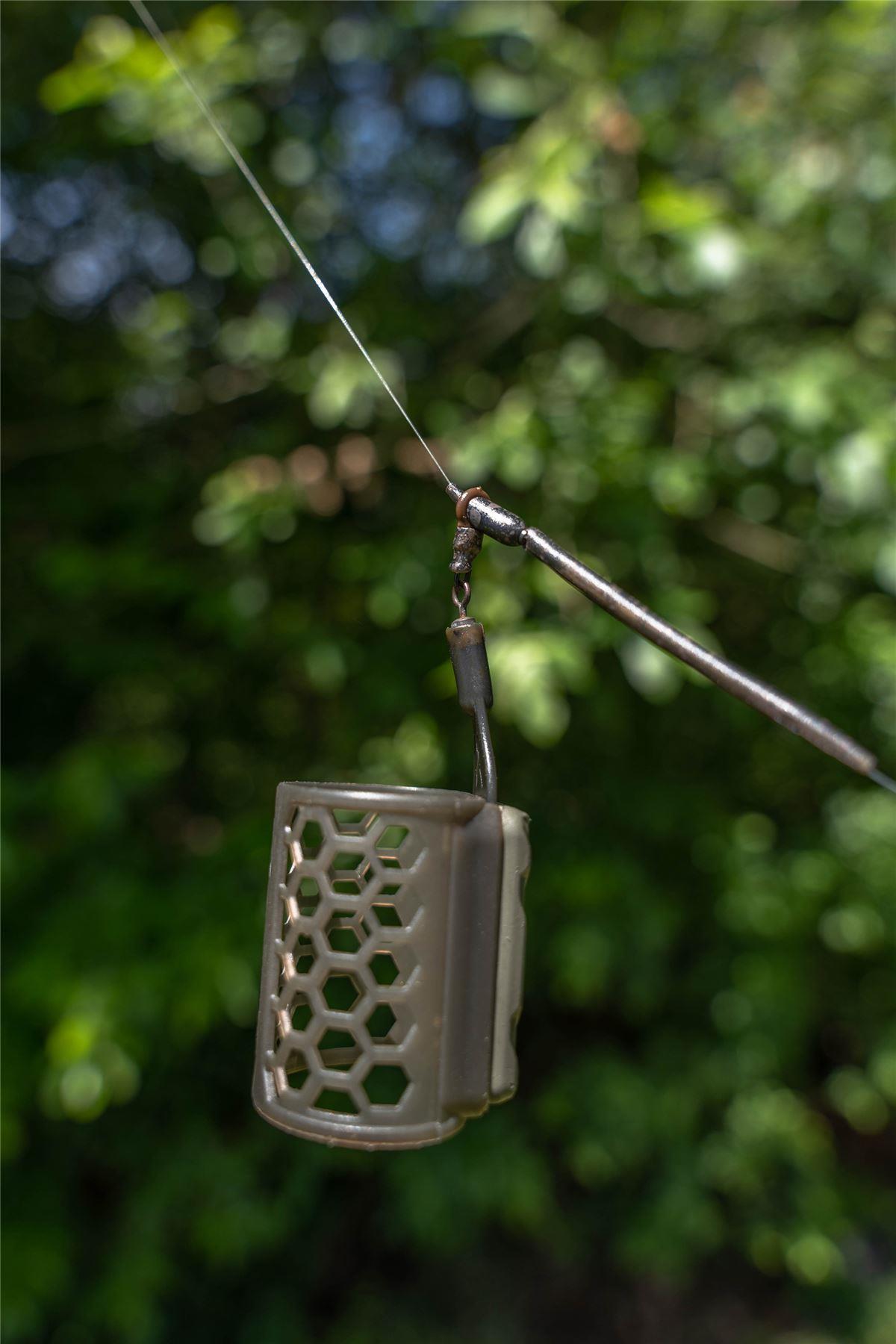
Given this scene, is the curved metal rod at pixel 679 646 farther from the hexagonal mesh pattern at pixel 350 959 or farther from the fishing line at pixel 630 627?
the hexagonal mesh pattern at pixel 350 959

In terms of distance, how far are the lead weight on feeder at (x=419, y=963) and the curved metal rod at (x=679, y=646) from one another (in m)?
0.17

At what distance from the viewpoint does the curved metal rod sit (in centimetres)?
68

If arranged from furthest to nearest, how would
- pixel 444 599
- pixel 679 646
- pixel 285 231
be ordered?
1. pixel 444 599
2. pixel 285 231
3. pixel 679 646

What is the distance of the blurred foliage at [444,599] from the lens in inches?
76.5

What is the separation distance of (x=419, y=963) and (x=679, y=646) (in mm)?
293

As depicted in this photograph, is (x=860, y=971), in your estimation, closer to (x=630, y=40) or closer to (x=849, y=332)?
(x=849, y=332)

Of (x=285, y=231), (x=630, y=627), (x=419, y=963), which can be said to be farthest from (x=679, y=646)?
(x=285, y=231)

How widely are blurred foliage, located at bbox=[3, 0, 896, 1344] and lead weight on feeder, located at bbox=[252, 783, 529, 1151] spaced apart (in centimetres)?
95

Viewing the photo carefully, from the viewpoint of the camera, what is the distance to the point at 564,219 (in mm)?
1606

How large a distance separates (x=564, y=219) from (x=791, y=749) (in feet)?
6.32

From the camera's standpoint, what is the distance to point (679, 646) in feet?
2.45

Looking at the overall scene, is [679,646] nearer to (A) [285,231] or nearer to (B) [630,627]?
Answer: (B) [630,627]

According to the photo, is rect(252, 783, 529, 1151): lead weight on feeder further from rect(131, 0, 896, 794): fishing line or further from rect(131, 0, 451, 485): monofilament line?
rect(131, 0, 451, 485): monofilament line

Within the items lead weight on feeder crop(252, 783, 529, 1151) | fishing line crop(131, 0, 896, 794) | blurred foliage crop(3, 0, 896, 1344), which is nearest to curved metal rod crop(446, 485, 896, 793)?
fishing line crop(131, 0, 896, 794)
